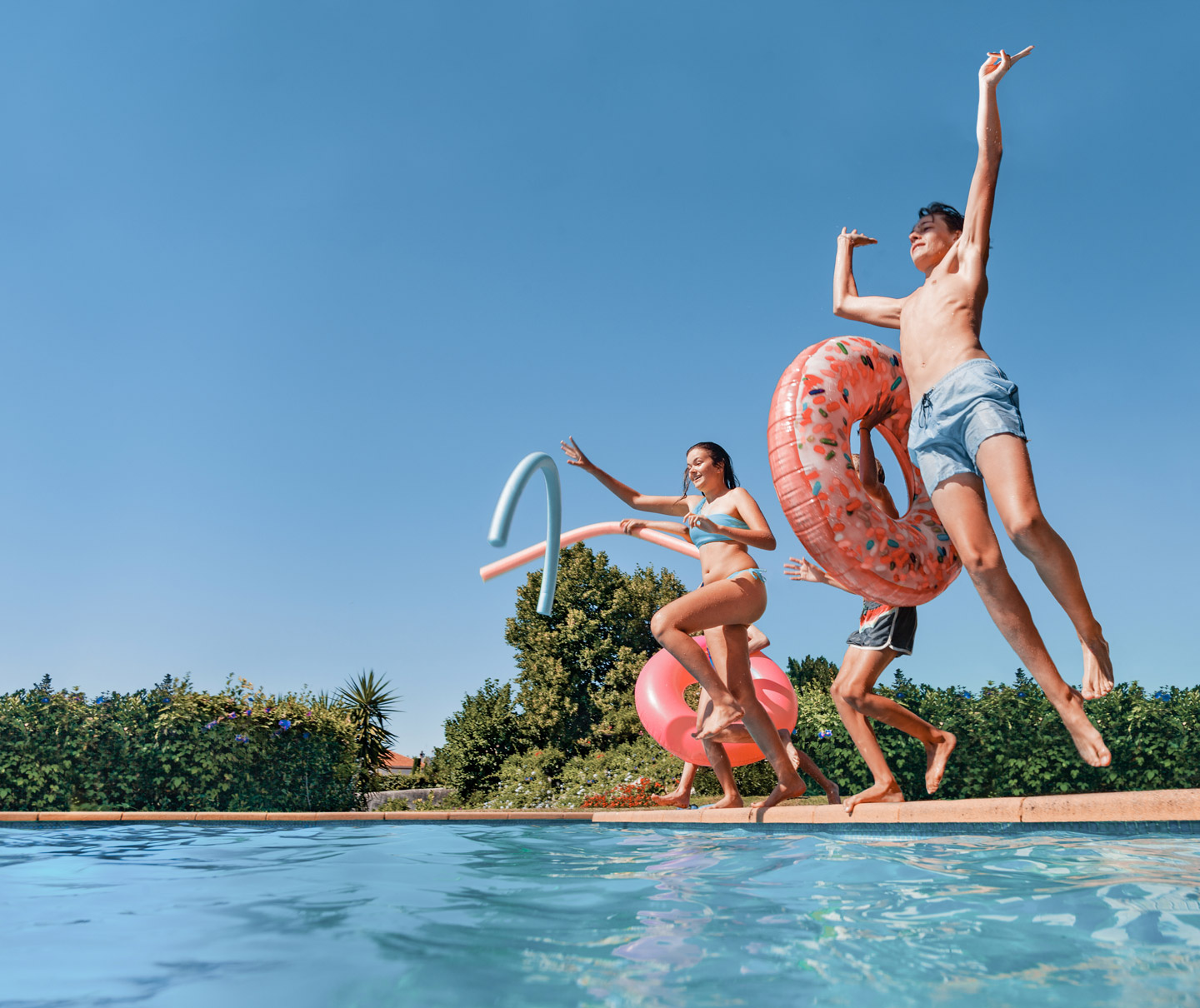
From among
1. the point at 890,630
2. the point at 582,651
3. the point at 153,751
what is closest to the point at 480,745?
the point at 582,651

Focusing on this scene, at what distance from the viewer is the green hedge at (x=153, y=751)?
1092cm

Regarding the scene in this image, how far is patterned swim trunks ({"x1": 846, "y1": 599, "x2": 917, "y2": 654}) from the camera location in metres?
5.95

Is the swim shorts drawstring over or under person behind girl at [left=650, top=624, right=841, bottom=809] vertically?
over

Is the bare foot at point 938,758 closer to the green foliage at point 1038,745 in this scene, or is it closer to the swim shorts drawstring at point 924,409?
the swim shorts drawstring at point 924,409

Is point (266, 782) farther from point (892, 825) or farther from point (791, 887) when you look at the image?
point (791, 887)

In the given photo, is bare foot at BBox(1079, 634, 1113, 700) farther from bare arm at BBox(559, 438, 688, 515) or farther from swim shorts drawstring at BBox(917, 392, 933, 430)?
bare arm at BBox(559, 438, 688, 515)

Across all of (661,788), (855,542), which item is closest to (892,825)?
(855,542)

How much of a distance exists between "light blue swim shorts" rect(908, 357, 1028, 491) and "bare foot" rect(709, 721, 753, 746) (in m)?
2.69

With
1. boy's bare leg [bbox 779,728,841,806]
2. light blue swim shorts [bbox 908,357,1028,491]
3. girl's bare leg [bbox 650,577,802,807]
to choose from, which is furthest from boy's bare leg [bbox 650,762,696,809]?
light blue swim shorts [bbox 908,357,1028,491]

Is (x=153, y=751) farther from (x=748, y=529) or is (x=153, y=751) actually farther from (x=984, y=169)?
(x=984, y=169)

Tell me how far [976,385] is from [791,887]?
279 centimetres

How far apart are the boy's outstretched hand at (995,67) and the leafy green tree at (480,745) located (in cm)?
1848

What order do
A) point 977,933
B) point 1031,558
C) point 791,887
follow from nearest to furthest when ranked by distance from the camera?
point 977,933
point 791,887
point 1031,558

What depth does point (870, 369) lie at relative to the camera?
5992mm
